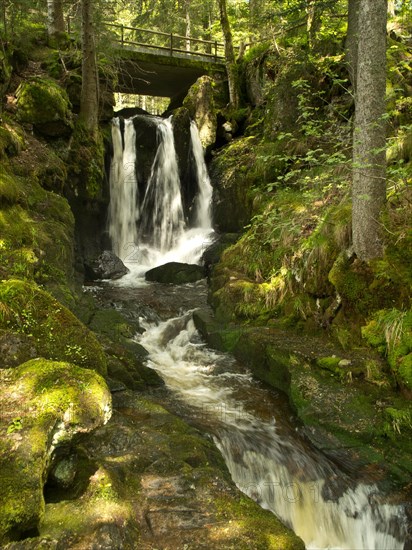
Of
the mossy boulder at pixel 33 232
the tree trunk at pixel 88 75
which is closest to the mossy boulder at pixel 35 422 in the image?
the mossy boulder at pixel 33 232

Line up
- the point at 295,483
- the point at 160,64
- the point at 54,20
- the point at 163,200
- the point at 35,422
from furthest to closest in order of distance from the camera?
the point at 160,64 < the point at 163,200 < the point at 54,20 < the point at 295,483 < the point at 35,422

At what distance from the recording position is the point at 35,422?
9.33 feet

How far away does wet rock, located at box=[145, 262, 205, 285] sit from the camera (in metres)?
11.5

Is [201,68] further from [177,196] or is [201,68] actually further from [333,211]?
[333,211]

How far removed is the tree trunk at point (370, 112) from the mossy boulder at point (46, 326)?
12.8ft

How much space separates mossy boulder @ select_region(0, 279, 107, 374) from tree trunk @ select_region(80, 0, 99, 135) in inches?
360

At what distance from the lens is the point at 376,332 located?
580cm

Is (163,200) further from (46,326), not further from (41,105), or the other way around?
(46,326)

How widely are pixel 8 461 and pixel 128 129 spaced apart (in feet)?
48.0

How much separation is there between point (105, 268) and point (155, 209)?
4.07 meters

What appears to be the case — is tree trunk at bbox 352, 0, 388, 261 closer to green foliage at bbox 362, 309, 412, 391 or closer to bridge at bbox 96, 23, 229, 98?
green foliage at bbox 362, 309, 412, 391

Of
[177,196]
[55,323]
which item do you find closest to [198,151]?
[177,196]

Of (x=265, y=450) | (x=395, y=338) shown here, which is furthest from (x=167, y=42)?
(x=265, y=450)

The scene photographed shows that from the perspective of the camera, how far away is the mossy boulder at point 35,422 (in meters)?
2.41
